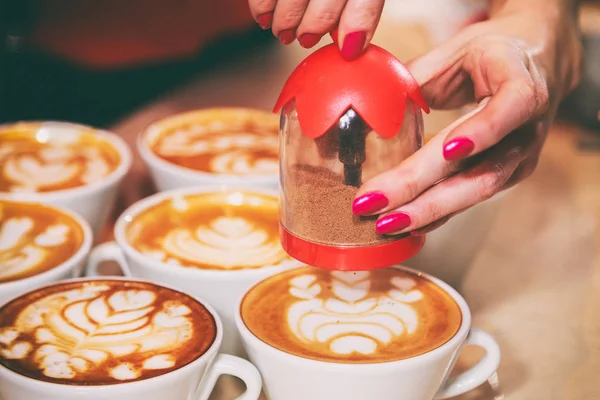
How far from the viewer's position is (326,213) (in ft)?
3.15

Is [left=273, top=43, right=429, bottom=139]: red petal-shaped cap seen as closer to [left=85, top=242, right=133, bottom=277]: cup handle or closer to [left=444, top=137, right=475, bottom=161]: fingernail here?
[left=444, top=137, right=475, bottom=161]: fingernail

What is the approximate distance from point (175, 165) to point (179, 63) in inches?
41.8

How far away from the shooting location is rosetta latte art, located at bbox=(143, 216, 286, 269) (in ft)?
4.11

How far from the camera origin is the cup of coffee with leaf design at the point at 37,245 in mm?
1147

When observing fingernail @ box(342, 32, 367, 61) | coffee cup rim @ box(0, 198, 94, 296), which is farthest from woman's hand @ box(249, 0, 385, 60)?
coffee cup rim @ box(0, 198, 94, 296)

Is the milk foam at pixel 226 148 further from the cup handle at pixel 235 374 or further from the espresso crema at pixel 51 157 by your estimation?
the cup handle at pixel 235 374

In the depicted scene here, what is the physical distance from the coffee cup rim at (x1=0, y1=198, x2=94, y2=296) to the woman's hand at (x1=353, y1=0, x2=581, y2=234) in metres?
0.49

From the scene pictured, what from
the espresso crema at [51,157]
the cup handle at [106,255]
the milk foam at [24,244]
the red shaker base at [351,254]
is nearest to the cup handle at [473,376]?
the red shaker base at [351,254]

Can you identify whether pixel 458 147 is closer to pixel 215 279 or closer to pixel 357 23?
pixel 357 23

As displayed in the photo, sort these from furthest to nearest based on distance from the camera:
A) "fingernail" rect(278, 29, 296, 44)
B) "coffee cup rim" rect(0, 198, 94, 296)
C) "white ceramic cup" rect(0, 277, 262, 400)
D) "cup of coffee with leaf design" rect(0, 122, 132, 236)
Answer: "cup of coffee with leaf design" rect(0, 122, 132, 236), "coffee cup rim" rect(0, 198, 94, 296), "fingernail" rect(278, 29, 296, 44), "white ceramic cup" rect(0, 277, 262, 400)

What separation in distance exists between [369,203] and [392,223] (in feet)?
0.13

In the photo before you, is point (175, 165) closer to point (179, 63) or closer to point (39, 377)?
point (39, 377)

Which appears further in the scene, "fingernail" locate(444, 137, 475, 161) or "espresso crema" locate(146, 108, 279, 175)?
"espresso crema" locate(146, 108, 279, 175)

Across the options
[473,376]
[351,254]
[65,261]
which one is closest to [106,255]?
[65,261]
